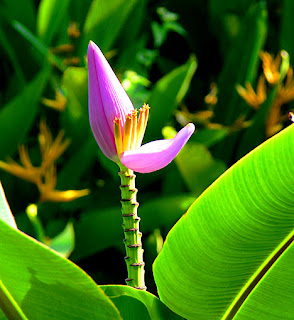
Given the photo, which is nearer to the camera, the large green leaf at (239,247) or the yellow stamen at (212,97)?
the large green leaf at (239,247)

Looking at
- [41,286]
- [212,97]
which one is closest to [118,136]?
[41,286]

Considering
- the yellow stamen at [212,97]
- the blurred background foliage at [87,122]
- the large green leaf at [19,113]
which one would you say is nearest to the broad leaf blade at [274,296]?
the blurred background foliage at [87,122]

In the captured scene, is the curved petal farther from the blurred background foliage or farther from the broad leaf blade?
the blurred background foliage

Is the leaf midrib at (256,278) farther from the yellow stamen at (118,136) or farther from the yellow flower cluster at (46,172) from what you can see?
the yellow flower cluster at (46,172)

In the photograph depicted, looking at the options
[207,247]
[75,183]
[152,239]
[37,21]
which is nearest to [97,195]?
[75,183]

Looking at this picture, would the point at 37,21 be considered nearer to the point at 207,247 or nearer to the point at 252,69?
the point at 252,69

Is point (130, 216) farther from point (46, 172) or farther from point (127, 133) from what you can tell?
point (46, 172)
